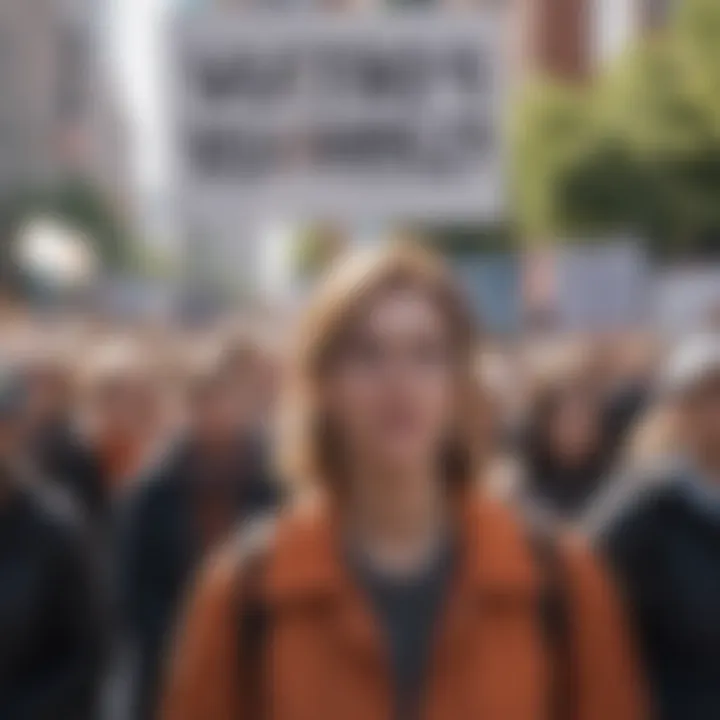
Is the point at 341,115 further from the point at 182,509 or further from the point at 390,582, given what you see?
the point at 390,582

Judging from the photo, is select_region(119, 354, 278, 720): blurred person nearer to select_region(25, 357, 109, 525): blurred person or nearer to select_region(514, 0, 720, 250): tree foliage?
select_region(25, 357, 109, 525): blurred person

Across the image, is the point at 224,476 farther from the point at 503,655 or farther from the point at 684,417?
the point at 503,655

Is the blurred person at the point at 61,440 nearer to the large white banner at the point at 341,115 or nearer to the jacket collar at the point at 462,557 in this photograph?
the large white banner at the point at 341,115

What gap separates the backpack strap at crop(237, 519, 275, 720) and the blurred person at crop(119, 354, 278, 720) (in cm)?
94

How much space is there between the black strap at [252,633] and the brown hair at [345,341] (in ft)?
0.30

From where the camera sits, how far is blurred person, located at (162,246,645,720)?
1375mm

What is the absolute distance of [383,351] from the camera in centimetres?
145

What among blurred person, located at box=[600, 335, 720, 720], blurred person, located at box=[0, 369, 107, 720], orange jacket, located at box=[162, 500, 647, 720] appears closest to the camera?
orange jacket, located at box=[162, 500, 647, 720]

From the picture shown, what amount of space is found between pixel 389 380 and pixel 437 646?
220 millimetres

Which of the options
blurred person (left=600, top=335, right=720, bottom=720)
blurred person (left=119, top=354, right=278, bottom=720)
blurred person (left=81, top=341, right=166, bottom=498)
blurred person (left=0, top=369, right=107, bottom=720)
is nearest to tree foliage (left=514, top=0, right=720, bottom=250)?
blurred person (left=119, top=354, right=278, bottom=720)

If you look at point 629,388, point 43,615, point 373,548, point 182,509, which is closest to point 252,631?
point 373,548

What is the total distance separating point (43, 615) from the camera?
1.79m

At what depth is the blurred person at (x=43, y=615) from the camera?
1.78 metres

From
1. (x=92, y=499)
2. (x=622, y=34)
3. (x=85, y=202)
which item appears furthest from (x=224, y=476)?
(x=622, y=34)
